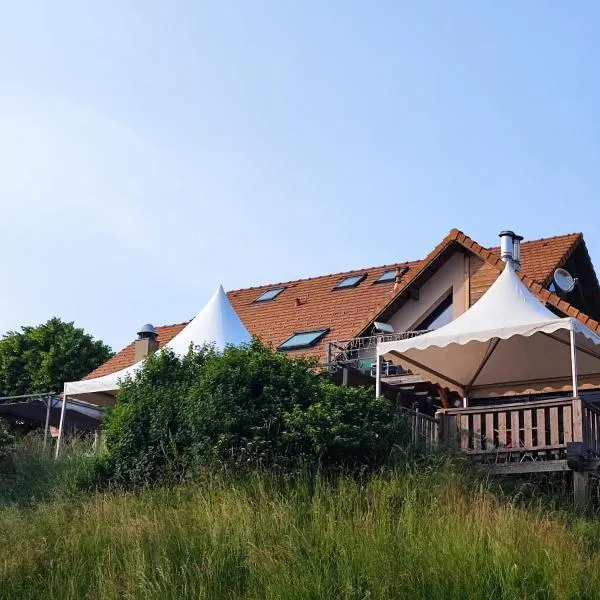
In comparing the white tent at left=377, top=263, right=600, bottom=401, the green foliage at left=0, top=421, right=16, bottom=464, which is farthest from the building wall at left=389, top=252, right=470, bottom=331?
the green foliage at left=0, top=421, right=16, bottom=464

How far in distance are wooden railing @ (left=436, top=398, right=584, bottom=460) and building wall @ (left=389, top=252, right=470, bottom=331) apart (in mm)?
6179

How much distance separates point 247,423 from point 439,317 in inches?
328

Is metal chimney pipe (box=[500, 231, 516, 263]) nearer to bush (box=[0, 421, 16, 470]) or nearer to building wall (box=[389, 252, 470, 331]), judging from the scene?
building wall (box=[389, 252, 470, 331])

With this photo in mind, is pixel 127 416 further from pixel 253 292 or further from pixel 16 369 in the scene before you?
pixel 16 369

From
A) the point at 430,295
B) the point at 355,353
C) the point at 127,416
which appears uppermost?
the point at 430,295

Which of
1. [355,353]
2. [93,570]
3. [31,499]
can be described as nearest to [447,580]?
[93,570]

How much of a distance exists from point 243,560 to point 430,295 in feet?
36.7

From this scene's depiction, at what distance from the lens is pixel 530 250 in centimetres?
2222

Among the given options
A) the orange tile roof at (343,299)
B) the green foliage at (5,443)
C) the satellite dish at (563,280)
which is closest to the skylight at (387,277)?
the orange tile roof at (343,299)

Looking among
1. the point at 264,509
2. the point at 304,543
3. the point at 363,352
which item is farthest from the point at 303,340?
the point at 304,543

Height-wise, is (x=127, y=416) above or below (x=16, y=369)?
below

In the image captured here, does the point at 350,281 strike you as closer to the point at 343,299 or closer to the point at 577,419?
the point at 343,299

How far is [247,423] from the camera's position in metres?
13.2

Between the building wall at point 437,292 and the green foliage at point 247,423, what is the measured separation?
19.9 feet
